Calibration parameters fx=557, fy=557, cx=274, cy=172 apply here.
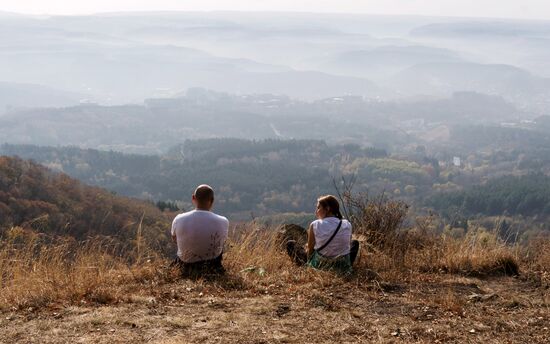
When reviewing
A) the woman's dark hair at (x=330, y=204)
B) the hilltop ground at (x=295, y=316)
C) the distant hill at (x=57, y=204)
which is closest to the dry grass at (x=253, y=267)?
the hilltop ground at (x=295, y=316)

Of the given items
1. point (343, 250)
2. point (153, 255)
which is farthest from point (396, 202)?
point (153, 255)

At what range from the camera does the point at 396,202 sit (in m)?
8.02

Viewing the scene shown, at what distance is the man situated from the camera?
627 centimetres

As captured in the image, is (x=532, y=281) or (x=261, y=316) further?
(x=532, y=281)

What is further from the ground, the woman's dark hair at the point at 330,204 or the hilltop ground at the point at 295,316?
the woman's dark hair at the point at 330,204

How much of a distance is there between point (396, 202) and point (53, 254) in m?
4.61

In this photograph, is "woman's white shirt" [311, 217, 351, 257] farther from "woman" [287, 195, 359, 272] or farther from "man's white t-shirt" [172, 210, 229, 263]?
"man's white t-shirt" [172, 210, 229, 263]

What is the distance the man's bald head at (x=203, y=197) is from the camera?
648cm

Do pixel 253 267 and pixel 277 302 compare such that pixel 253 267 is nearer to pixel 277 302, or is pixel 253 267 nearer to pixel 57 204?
pixel 277 302

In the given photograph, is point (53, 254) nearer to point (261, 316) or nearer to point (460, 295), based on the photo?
point (261, 316)

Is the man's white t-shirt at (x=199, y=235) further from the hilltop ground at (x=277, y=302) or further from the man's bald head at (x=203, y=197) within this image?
the hilltop ground at (x=277, y=302)

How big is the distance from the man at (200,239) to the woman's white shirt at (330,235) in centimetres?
109

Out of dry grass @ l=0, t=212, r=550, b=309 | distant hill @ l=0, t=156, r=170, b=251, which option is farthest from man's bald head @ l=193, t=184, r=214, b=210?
distant hill @ l=0, t=156, r=170, b=251

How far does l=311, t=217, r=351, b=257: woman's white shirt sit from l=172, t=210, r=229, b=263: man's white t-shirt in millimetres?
1094
